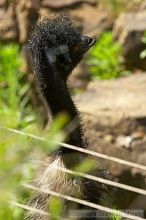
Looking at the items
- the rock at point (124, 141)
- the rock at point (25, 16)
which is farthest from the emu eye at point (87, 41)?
the rock at point (25, 16)

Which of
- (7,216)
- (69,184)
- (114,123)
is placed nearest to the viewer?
(7,216)

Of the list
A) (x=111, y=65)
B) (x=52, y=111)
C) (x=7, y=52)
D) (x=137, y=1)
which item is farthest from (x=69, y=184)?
(x=137, y=1)

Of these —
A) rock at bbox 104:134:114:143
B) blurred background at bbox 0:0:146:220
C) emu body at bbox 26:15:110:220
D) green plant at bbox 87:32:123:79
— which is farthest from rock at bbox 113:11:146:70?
emu body at bbox 26:15:110:220

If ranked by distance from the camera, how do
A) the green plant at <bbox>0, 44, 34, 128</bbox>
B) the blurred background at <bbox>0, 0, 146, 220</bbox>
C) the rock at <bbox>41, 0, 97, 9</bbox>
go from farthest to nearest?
the rock at <bbox>41, 0, 97, 9</bbox>
the green plant at <bbox>0, 44, 34, 128</bbox>
the blurred background at <bbox>0, 0, 146, 220</bbox>

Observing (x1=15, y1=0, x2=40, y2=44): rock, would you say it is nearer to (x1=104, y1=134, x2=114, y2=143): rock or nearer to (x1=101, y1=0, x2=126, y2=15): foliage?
(x1=101, y1=0, x2=126, y2=15): foliage

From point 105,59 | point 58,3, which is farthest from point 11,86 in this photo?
point 58,3

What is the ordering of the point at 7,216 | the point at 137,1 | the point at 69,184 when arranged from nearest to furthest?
1. the point at 7,216
2. the point at 69,184
3. the point at 137,1

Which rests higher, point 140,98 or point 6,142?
point 6,142

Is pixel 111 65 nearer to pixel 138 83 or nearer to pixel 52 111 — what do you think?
pixel 138 83
